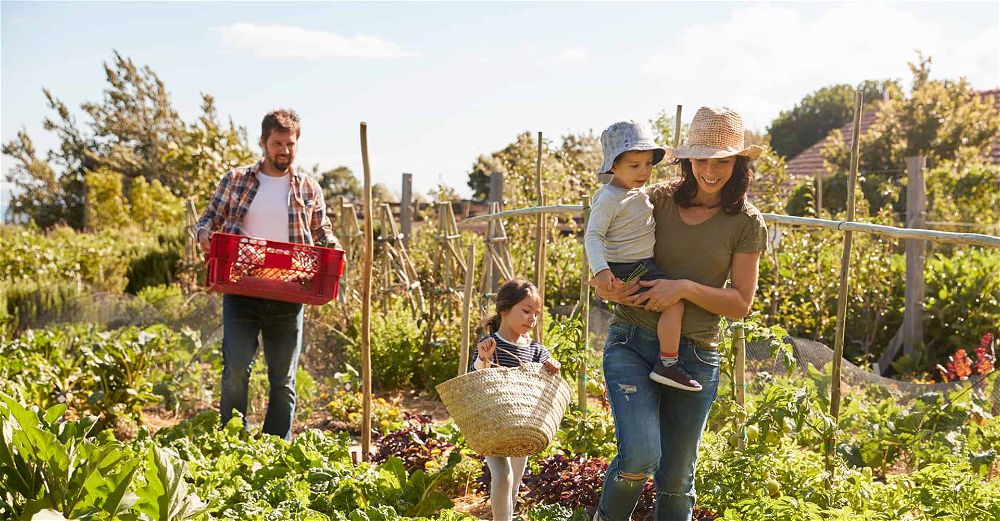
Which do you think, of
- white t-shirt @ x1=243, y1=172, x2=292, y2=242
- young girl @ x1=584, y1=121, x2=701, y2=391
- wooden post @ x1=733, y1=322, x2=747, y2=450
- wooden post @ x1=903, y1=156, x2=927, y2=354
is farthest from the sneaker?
wooden post @ x1=903, y1=156, x2=927, y2=354

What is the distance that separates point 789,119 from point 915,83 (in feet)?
77.6

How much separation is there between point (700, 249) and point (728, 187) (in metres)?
0.20

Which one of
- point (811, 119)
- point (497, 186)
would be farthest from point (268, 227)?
point (811, 119)

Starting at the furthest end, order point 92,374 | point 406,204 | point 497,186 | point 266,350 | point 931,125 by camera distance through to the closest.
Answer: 1. point 931,125
2. point 406,204
3. point 497,186
4. point 92,374
5. point 266,350

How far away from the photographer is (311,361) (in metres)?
6.49

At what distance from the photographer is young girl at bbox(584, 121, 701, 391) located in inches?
106

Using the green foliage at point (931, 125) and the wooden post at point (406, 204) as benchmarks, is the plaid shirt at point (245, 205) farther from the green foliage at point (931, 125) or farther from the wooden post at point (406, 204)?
the green foliage at point (931, 125)

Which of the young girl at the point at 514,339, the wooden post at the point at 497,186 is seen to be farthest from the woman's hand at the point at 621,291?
the wooden post at the point at 497,186

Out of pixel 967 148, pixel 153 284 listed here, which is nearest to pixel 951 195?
pixel 967 148

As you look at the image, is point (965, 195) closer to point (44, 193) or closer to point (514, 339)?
point (514, 339)

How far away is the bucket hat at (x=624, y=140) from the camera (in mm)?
2748

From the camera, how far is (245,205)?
415 cm

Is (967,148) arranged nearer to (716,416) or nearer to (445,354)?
(445,354)

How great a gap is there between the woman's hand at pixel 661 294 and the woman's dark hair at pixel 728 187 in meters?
0.27
